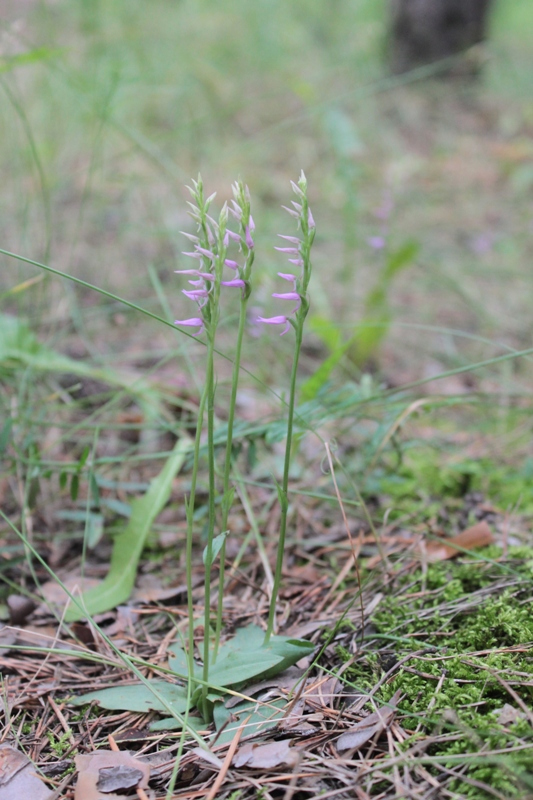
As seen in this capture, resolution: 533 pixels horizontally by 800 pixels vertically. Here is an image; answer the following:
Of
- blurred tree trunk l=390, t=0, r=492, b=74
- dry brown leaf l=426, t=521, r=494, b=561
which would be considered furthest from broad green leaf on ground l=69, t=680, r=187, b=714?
blurred tree trunk l=390, t=0, r=492, b=74

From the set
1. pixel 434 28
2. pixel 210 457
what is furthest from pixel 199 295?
pixel 434 28

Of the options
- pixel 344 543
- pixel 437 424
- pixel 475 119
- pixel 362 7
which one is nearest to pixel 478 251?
pixel 437 424

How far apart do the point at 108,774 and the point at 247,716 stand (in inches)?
10.4

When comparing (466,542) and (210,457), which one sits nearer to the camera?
(210,457)

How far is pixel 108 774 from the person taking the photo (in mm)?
1113

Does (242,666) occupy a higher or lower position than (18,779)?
higher

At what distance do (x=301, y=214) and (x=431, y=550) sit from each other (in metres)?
1.07

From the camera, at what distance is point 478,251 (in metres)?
4.17

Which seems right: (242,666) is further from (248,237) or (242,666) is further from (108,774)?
(248,237)

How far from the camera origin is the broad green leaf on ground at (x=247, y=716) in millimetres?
1153

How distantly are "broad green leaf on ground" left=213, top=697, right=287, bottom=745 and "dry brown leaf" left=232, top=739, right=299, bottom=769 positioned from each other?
1.5 inches

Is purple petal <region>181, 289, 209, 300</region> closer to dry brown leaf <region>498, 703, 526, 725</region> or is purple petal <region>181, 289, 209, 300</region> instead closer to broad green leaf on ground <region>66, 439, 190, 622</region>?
broad green leaf on ground <region>66, 439, 190, 622</region>

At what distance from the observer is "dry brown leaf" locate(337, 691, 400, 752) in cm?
111

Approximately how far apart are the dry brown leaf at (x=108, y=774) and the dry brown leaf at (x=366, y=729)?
35 centimetres
